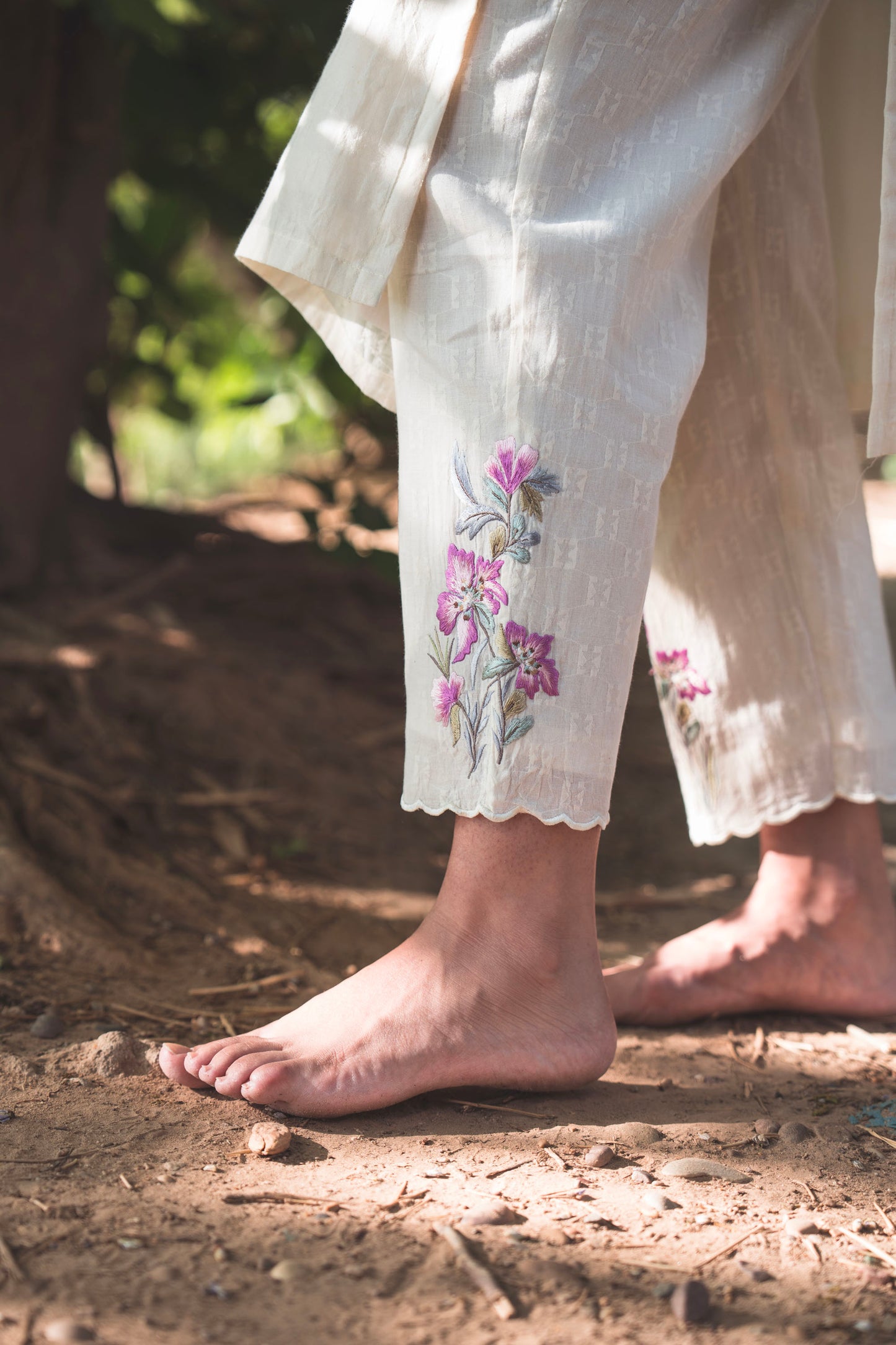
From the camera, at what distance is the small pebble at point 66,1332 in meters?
0.69

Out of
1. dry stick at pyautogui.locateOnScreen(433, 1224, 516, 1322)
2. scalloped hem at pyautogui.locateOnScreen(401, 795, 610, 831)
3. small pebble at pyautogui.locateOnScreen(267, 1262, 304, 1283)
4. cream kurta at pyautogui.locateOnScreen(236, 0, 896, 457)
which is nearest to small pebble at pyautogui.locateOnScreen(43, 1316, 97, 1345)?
small pebble at pyautogui.locateOnScreen(267, 1262, 304, 1283)

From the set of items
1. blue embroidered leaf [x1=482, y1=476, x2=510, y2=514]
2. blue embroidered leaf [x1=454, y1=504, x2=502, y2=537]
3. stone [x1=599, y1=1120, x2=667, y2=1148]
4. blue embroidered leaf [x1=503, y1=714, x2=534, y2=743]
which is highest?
blue embroidered leaf [x1=482, y1=476, x2=510, y2=514]

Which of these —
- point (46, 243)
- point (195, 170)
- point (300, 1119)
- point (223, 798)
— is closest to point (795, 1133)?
point (300, 1119)

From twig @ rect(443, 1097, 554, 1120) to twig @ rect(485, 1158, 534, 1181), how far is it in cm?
9

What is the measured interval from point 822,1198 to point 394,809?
3.95 ft

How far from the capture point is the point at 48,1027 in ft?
3.78

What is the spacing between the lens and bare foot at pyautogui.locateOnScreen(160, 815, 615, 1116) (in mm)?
1020

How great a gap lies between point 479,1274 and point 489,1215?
72 millimetres

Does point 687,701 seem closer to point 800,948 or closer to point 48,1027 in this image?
point 800,948

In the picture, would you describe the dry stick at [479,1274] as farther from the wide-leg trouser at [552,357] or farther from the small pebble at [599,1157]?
the wide-leg trouser at [552,357]

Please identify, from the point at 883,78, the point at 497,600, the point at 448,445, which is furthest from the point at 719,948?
the point at 883,78

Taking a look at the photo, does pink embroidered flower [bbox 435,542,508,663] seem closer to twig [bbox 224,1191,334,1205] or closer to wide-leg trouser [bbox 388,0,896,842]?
wide-leg trouser [bbox 388,0,896,842]

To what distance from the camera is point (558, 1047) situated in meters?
1.06

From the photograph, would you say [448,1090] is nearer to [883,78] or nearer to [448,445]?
[448,445]
